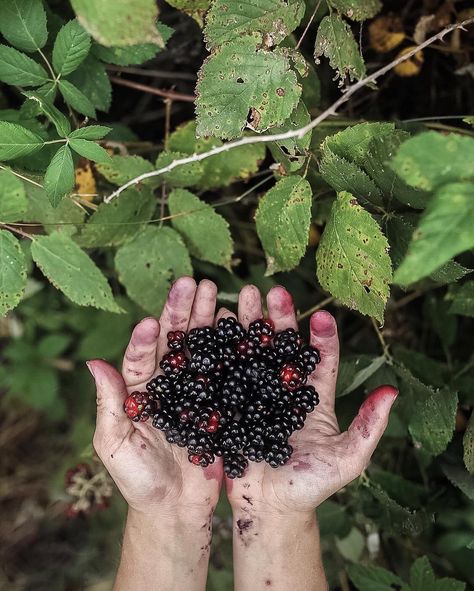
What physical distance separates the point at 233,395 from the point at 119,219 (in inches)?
30.2

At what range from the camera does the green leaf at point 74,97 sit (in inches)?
73.0

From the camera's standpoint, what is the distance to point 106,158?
1698mm

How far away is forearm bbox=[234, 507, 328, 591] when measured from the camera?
2.10 metres

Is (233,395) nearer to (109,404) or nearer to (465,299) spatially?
(109,404)

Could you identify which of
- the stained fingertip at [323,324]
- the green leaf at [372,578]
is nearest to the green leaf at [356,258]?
the stained fingertip at [323,324]

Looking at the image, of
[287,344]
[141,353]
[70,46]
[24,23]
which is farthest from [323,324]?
[24,23]

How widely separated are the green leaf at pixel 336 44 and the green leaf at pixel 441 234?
0.72 metres

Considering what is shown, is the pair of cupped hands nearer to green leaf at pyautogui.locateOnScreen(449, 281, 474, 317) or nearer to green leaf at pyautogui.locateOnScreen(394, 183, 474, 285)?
green leaf at pyautogui.locateOnScreen(449, 281, 474, 317)

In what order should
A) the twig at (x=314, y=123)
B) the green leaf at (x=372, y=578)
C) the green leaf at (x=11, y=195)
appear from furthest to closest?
1. the green leaf at (x=372, y=578)
2. the green leaf at (x=11, y=195)
3. the twig at (x=314, y=123)

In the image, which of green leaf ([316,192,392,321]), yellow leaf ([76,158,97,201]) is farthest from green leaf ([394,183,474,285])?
yellow leaf ([76,158,97,201])

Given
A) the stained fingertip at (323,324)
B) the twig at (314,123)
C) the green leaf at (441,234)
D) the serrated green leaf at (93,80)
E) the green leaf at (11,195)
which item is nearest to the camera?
the green leaf at (441,234)

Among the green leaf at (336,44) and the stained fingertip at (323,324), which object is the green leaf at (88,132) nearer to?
the green leaf at (336,44)

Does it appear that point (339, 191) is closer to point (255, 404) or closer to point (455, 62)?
point (255, 404)

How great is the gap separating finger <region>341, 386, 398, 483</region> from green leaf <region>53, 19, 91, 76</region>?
1426 millimetres
